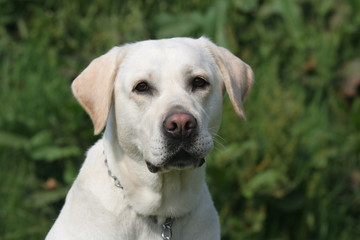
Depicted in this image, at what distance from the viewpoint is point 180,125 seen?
159 inches

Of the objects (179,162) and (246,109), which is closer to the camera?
(179,162)

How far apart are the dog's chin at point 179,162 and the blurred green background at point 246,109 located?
259 centimetres

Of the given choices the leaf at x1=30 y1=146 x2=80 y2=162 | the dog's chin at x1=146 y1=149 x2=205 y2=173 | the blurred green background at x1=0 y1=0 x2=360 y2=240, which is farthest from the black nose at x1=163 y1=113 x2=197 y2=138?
the leaf at x1=30 y1=146 x2=80 y2=162

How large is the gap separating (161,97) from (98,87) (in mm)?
368

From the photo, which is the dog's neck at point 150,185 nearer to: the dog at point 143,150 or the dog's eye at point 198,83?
the dog at point 143,150

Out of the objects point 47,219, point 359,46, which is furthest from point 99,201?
point 359,46

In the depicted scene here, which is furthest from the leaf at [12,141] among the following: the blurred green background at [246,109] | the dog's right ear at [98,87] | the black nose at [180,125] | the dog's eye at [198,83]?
the black nose at [180,125]

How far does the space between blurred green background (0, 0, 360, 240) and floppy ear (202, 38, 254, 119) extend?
2.19 m

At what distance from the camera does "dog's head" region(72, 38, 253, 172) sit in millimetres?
4102

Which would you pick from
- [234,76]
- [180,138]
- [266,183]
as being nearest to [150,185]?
[180,138]

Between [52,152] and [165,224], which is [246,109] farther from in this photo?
[165,224]

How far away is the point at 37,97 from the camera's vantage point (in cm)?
716

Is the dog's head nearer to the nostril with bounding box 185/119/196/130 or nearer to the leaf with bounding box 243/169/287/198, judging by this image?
the nostril with bounding box 185/119/196/130

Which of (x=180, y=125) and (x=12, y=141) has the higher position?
(x=180, y=125)
